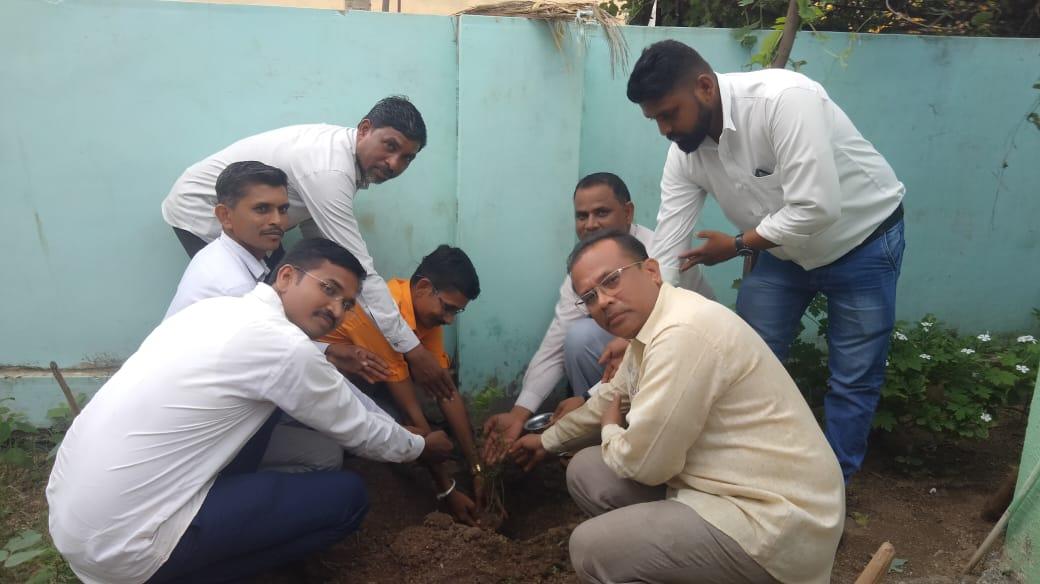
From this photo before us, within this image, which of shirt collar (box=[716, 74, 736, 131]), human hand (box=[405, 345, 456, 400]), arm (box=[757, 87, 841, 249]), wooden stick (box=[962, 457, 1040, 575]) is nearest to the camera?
wooden stick (box=[962, 457, 1040, 575])

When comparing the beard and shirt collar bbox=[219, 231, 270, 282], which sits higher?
the beard

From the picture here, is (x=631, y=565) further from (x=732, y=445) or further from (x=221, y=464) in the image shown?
(x=221, y=464)

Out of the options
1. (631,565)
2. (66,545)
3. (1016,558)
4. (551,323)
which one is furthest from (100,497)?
(1016,558)

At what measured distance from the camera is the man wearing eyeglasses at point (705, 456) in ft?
6.81

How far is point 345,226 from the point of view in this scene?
10.5 feet

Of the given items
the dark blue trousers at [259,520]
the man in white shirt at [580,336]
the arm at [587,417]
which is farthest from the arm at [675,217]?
the dark blue trousers at [259,520]

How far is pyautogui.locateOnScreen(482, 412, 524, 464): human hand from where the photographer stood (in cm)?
329

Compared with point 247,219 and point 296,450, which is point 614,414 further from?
point 247,219

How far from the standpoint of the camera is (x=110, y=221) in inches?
146

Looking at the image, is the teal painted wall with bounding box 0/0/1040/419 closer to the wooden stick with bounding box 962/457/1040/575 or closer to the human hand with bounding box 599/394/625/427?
the human hand with bounding box 599/394/625/427

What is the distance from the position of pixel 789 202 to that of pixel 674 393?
3.70ft

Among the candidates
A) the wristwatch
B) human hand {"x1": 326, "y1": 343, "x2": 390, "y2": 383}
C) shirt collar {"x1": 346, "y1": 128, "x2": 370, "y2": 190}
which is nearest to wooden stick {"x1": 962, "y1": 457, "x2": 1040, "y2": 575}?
the wristwatch

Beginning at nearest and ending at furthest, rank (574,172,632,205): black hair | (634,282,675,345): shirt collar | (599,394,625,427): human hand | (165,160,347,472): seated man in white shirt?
(634,282,675,345): shirt collar < (599,394,625,427): human hand < (165,160,347,472): seated man in white shirt < (574,172,632,205): black hair

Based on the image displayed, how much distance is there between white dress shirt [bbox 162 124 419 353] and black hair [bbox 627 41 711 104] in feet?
4.19
